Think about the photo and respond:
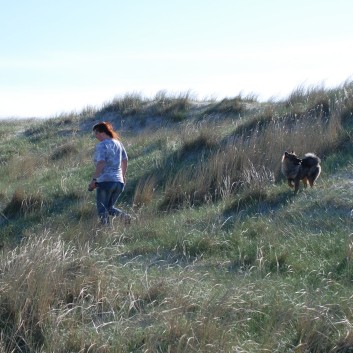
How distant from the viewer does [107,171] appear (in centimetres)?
971

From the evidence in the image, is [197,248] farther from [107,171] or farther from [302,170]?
[107,171]

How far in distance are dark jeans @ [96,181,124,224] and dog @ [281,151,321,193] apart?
2.38 meters

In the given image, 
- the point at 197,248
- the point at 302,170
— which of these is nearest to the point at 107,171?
the point at 197,248

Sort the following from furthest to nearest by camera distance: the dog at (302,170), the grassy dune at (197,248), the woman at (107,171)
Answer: the woman at (107,171)
the dog at (302,170)
the grassy dune at (197,248)

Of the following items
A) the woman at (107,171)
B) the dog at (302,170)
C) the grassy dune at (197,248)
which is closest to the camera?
the grassy dune at (197,248)

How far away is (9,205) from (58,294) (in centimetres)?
616

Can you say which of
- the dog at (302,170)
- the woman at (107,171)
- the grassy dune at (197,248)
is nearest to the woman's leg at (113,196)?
the woman at (107,171)

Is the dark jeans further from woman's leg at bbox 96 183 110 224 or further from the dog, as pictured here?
the dog

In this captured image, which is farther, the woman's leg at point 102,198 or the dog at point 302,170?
the woman's leg at point 102,198

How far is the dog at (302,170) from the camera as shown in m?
9.20

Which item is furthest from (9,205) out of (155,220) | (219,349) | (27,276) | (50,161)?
(219,349)

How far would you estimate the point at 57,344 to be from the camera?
5195mm

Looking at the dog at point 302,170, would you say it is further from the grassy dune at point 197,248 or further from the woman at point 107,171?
the woman at point 107,171

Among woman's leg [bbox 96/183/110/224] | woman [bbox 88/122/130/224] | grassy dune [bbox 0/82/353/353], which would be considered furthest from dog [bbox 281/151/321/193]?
woman's leg [bbox 96/183/110/224]
